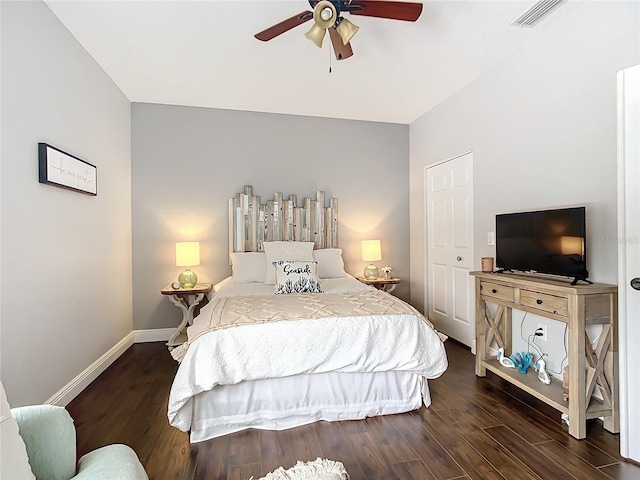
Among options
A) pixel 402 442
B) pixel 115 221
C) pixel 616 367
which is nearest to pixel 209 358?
pixel 402 442

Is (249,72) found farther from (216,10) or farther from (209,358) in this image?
(209,358)

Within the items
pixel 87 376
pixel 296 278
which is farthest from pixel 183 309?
pixel 296 278

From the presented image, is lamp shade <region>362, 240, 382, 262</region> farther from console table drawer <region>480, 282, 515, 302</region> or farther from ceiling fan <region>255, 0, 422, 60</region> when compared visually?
ceiling fan <region>255, 0, 422, 60</region>

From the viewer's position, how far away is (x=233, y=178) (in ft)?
13.1

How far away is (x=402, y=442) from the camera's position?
1.90 meters

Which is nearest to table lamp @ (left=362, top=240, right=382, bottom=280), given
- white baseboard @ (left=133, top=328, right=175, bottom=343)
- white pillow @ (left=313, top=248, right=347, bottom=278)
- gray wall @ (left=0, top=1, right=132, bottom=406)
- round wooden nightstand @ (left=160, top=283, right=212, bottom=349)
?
white pillow @ (left=313, top=248, right=347, bottom=278)

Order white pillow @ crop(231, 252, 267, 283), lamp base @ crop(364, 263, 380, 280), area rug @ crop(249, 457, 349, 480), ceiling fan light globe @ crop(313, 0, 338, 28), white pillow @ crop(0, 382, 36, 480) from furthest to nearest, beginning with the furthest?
lamp base @ crop(364, 263, 380, 280) → white pillow @ crop(231, 252, 267, 283) → ceiling fan light globe @ crop(313, 0, 338, 28) → area rug @ crop(249, 457, 349, 480) → white pillow @ crop(0, 382, 36, 480)

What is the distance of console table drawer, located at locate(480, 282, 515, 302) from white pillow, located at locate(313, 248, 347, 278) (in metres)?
1.57

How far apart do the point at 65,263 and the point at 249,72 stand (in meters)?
2.19

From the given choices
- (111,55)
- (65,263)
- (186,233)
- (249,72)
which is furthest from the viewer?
(186,233)

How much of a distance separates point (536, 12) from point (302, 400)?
9.94 feet

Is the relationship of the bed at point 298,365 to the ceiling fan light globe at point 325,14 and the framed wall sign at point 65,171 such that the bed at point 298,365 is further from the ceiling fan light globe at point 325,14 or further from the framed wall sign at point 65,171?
the ceiling fan light globe at point 325,14

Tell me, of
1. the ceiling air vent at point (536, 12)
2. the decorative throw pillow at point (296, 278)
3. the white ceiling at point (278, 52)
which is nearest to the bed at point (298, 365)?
the decorative throw pillow at point (296, 278)

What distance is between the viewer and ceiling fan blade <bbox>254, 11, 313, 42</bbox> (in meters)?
1.97
